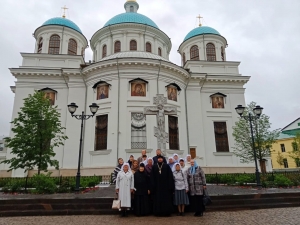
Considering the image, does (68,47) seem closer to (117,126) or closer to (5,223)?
(117,126)

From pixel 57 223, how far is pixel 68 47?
23969 millimetres

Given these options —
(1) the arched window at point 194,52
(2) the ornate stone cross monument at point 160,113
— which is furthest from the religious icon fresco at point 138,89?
(1) the arched window at point 194,52

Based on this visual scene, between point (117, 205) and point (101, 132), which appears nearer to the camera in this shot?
point (117, 205)

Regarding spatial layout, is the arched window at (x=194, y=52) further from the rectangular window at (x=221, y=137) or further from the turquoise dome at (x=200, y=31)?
the rectangular window at (x=221, y=137)

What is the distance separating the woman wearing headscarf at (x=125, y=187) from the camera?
23.9ft

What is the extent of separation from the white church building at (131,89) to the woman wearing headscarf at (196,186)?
39.9ft

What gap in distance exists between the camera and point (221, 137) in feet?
80.2

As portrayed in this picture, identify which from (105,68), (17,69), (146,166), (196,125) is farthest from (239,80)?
(17,69)

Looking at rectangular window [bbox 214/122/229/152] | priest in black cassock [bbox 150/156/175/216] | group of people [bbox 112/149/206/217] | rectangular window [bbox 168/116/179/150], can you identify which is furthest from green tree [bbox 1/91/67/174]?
rectangular window [bbox 214/122/229/152]

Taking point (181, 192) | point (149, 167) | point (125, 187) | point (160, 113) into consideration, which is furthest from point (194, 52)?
point (125, 187)

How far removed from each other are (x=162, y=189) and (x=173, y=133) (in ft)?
47.3

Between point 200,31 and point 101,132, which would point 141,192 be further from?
point 200,31

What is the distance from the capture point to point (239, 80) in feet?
85.4

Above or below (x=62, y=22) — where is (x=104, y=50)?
below
